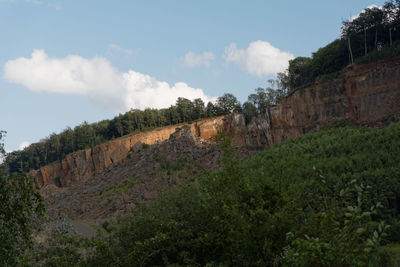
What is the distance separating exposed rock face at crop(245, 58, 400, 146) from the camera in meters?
44.5

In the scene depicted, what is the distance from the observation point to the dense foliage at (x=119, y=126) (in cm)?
7820

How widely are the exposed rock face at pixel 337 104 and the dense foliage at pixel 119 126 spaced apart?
61.0 feet

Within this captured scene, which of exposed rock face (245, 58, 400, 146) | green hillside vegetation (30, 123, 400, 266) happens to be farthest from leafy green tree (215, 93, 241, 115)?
green hillside vegetation (30, 123, 400, 266)

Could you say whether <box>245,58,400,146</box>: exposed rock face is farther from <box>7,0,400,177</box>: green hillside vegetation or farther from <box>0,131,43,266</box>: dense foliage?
<box>0,131,43,266</box>: dense foliage

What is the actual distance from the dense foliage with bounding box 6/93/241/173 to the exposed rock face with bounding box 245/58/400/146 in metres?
18.6

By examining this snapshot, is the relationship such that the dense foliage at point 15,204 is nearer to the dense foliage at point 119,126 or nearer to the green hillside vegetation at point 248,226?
the green hillside vegetation at point 248,226

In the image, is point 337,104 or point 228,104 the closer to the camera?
point 337,104

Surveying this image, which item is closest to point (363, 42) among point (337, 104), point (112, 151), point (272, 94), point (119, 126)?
point (337, 104)

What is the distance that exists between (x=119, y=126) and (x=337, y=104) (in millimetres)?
51918

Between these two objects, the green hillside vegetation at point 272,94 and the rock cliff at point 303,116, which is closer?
the rock cliff at point 303,116

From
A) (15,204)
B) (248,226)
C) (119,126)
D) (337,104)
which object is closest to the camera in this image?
(248,226)

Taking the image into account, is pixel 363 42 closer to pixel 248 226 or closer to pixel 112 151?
pixel 112 151

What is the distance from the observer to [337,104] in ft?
163

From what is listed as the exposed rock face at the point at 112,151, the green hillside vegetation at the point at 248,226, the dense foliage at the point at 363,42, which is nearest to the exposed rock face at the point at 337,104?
the dense foliage at the point at 363,42
